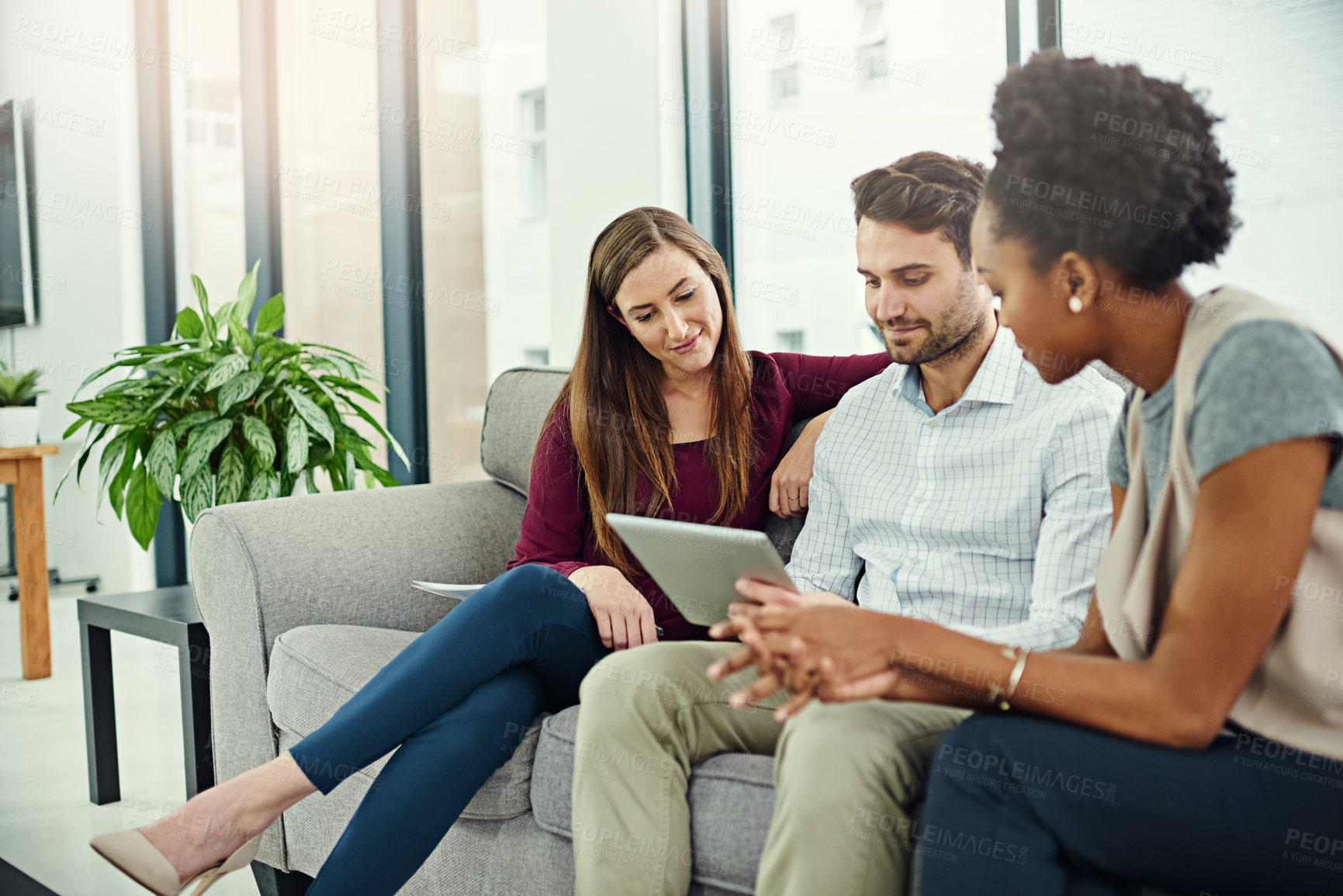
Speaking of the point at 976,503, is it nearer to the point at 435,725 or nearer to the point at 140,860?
the point at 435,725

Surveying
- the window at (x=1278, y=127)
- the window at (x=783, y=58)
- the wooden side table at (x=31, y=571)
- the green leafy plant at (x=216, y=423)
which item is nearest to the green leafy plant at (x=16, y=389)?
the wooden side table at (x=31, y=571)

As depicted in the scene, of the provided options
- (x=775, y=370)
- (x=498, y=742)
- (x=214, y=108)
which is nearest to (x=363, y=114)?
(x=214, y=108)

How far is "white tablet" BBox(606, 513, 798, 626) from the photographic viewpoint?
1100 mm

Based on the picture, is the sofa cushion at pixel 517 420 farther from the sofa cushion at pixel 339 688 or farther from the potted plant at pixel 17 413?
the potted plant at pixel 17 413

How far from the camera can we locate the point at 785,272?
8.96 feet

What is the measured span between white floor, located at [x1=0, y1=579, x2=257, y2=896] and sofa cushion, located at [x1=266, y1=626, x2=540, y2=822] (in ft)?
1.46

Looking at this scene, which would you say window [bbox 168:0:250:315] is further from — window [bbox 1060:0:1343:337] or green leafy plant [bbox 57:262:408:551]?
window [bbox 1060:0:1343:337]

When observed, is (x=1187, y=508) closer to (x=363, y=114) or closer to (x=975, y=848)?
(x=975, y=848)

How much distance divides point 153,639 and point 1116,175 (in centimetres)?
194

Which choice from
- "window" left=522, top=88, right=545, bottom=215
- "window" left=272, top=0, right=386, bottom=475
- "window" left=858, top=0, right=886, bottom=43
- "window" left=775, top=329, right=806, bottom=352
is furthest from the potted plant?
"window" left=858, top=0, right=886, bottom=43

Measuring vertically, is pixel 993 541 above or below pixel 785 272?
below

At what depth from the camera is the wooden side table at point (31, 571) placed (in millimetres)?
3150

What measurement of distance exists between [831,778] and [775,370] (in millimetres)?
848

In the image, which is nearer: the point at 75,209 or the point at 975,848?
the point at 975,848
